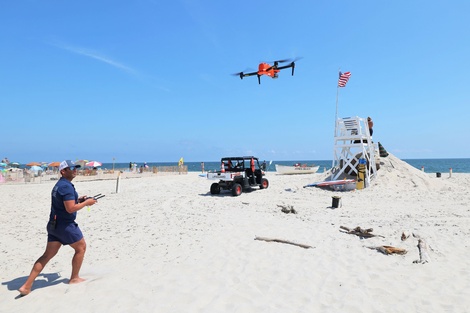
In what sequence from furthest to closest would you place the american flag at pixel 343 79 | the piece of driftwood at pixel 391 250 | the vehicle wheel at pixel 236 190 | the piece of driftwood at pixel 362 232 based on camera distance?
the american flag at pixel 343 79, the vehicle wheel at pixel 236 190, the piece of driftwood at pixel 362 232, the piece of driftwood at pixel 391 250

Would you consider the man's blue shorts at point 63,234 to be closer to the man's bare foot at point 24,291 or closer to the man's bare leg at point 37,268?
the man's bare leg at point 37,268

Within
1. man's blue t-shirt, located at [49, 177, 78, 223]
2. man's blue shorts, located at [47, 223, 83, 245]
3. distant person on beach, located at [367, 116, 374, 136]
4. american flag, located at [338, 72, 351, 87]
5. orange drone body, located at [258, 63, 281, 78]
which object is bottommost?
man's blue shorts, located at [47, 223, 83, 245]

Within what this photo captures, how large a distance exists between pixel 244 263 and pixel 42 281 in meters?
3.24

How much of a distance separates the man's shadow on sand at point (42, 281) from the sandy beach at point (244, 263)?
16mm

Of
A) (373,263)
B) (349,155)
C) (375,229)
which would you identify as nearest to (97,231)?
(373,263)

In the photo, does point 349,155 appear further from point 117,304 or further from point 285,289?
point 117,304

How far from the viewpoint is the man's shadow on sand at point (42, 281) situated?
15.4 ft

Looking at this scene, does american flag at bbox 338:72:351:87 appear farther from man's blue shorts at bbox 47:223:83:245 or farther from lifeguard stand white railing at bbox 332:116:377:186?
man's blue shorts at bbox 47:223:83:245

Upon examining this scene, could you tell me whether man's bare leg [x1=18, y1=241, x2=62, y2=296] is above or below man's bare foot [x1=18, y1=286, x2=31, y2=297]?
above

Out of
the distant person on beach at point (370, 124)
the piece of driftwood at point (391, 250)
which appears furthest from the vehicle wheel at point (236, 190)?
the distant person on beach at point (370, 124)

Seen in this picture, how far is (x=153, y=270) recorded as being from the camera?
17.1 ft

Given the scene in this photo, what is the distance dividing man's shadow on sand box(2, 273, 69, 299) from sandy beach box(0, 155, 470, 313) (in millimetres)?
16

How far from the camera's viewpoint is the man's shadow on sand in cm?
471

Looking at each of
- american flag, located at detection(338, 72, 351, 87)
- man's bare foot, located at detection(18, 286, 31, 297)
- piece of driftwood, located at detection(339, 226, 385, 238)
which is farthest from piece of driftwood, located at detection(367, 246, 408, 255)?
american flag, located at detection(338, 72, 351, 87)
